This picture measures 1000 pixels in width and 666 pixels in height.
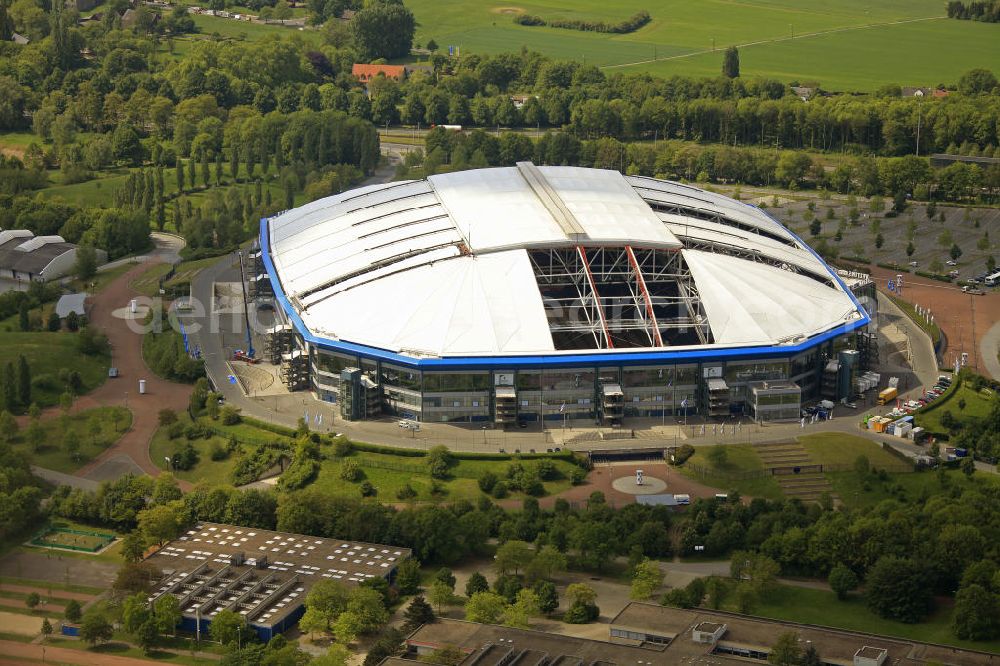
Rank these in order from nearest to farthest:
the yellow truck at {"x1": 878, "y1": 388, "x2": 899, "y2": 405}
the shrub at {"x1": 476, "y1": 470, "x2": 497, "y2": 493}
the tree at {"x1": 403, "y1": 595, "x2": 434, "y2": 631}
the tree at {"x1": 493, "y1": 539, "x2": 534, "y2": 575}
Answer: the tree at {"x1": 403, "y1": 595, "x2": 434, "y2": 631} < the tree at {"x1": 493, "y1": 539, "x2": 534, "y2": 575} < the shrub at {"x1": 476, "y1": 470, "x2": 497, "y2": 493} < the yellow truck at {"x1": 878, "y1": 388, "x2": 899, "y2": 405}

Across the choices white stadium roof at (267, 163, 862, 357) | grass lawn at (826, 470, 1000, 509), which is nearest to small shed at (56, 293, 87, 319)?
white stadium roof at (267, 163, 862, 357)

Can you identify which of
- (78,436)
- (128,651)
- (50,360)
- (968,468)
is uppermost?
(50,360)

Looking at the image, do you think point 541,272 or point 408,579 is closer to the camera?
point 408,579

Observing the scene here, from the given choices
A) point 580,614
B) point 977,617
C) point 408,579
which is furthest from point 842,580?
point 408,579

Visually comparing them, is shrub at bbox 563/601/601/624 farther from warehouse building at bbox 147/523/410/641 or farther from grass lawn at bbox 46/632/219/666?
grass lawn at bbox 46/632/219/666

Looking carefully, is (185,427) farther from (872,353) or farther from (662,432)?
(872,353)

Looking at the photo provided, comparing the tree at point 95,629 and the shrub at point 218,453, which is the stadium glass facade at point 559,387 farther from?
the tree at point 95,629

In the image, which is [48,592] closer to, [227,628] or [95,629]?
[95,629]
